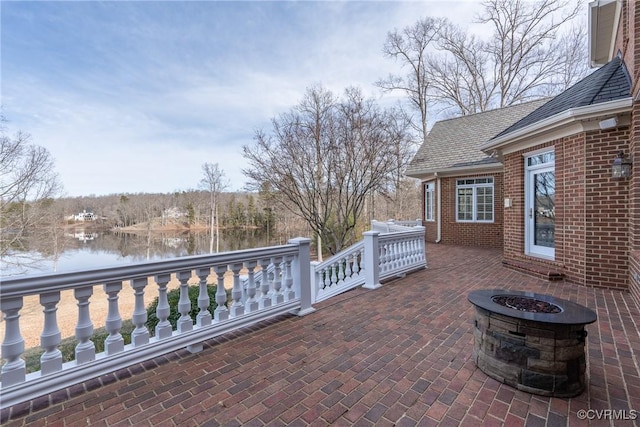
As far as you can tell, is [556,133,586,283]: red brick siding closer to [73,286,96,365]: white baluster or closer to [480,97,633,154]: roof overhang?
[480,97,633,154]: roof overhang

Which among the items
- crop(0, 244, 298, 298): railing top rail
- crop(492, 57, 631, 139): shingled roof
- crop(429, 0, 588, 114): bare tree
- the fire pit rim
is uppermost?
crop(429, 0, 588, 114): bare tree

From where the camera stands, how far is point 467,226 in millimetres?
10711

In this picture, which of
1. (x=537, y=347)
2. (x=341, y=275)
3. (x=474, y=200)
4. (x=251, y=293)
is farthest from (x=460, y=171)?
(x=251, y=293)

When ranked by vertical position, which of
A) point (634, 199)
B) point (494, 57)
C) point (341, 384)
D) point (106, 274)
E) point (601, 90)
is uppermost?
point (494, 57)

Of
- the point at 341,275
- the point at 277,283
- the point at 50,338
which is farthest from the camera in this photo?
the point at 341,275

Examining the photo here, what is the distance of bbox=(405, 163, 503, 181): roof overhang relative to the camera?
984cm

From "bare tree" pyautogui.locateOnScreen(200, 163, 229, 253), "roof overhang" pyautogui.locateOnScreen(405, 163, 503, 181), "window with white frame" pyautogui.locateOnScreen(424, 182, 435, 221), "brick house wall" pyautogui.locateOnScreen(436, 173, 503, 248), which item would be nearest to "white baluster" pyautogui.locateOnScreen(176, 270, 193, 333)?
"roof overhang" pyautogui.locateOnScreen(405, 163, 503, 181)

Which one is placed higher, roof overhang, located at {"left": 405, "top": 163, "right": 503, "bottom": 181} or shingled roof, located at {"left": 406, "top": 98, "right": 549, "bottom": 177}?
shingled roof, located at {"left": 406, "top": 98, "right": 549, "bottom": 177}

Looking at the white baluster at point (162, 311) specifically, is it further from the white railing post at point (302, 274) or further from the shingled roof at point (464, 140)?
the shingled roof at point (464, 140)

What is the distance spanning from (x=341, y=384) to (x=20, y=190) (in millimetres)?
16138

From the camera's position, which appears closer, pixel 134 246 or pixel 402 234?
pixel 402 234

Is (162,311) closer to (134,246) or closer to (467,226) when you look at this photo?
(467,226)

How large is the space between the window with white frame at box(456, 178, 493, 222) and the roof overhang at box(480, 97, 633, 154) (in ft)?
11.9

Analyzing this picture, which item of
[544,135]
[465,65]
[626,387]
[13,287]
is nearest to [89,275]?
[13,287]
